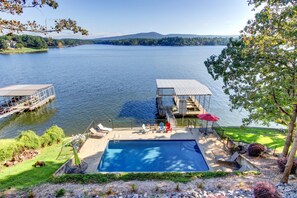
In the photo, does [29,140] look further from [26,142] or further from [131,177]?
[131,177]

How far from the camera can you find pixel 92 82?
41.7 meters

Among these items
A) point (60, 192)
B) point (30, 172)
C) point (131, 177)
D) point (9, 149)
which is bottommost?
point (30, 172)

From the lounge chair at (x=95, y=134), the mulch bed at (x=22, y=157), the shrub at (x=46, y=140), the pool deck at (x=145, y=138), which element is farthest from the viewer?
the lounge chair at (x=95, y=134)

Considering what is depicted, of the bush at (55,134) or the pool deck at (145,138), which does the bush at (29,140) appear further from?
the pool deck at (145,138)

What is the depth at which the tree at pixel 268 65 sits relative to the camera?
8.02m

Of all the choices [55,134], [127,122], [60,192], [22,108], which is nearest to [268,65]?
[60,192]

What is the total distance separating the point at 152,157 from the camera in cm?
1274

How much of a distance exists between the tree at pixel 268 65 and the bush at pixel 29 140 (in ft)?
43.8

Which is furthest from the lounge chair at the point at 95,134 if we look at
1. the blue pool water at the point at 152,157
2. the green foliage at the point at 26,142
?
the green foliage at the point at 26,142

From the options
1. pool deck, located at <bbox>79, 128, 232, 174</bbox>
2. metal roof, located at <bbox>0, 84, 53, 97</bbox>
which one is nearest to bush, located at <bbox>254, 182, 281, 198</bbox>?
pool deck, located at <bbox>79, 128, 232, 174</bbox>

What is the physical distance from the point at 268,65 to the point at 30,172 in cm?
1300

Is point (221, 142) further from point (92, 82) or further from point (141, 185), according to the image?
point (92, 82)

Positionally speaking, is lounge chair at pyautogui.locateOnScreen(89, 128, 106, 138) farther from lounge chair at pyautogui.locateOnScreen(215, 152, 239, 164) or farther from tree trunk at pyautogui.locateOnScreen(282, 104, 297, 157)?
tree trunk at pyautogui.locateOnScreen(282, 104, 297, 157)

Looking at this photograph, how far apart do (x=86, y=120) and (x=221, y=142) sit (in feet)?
50.6
